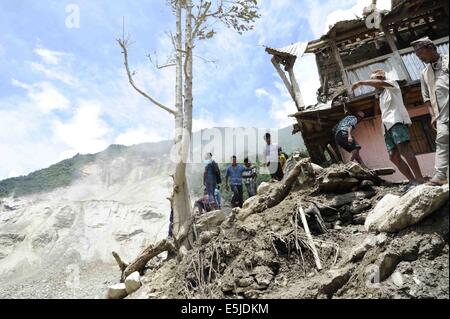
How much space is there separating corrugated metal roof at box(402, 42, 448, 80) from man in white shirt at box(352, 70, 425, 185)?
4168 millimetres

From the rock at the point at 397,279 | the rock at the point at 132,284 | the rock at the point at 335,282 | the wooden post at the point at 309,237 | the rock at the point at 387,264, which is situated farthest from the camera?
the rock at the point at 132,284

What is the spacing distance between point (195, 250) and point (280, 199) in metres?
1.94

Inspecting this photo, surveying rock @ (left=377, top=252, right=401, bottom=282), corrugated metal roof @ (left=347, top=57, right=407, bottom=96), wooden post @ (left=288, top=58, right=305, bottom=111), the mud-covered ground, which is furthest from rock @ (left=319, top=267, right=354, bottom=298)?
corrugated metal roof @ (left=347, top=57, right=407, bottom=96)

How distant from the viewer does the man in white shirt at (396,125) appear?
13.0 feet

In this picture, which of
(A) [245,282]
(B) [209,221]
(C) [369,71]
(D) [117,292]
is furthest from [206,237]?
(C) [369,71]

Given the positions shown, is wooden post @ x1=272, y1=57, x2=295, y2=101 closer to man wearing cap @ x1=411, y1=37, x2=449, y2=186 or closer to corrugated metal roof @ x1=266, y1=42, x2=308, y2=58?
corrugated metal roof @ x1=266, y1=42, x2=308, y2=58

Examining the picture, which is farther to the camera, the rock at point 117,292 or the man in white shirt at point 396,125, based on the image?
the rock at point 117,292

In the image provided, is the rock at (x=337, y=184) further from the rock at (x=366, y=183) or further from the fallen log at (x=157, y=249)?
the fallen log at (x=157, y=249)

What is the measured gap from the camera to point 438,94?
3.01 metres

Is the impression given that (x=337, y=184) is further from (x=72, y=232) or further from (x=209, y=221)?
(x=72, y=232)

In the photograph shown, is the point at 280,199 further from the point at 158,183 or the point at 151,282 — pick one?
the point at 158,183

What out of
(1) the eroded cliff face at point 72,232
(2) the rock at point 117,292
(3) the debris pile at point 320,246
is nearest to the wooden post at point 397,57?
(3) the debris pile at point 320,246

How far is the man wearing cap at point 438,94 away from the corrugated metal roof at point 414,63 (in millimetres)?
5068
